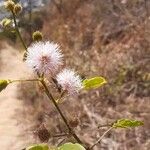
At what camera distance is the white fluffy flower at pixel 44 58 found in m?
1.12

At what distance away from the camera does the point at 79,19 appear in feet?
29.5

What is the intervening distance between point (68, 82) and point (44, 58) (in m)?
0.07

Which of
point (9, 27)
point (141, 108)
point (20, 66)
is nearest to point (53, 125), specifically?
point (141, 108)

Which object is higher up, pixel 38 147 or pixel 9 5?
pixel 9 5

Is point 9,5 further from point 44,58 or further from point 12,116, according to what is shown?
point 12,116

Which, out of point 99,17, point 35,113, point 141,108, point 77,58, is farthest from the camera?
point 99,17

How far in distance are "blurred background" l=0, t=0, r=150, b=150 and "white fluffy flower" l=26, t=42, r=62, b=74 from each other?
10.8 feet

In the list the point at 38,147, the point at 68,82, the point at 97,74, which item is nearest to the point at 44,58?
the point at 68,82

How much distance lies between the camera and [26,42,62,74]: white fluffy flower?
112 centimetres

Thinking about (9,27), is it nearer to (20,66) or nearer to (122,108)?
(122,108)

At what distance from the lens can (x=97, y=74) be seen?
6.29m

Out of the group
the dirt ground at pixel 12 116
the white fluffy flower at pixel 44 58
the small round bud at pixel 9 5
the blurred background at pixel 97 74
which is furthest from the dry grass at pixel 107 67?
the white fluffy flower at pixel 44 58

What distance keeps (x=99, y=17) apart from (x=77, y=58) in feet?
5.38

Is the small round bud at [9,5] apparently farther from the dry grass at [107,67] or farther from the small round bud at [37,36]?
the dry grass at [107,67]
